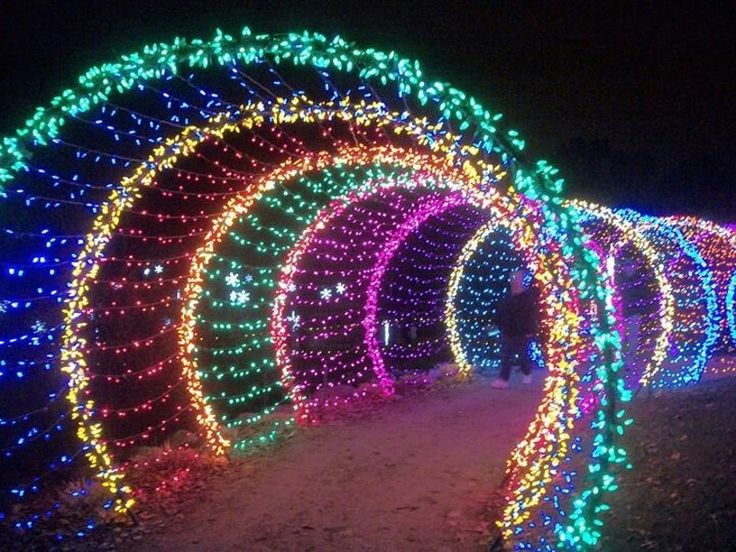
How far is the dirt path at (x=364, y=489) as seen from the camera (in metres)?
5.23

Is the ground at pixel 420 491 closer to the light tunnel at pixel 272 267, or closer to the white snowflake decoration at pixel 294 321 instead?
the light tunnel at pixel 272 267

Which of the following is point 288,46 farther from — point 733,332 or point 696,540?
point 733,332

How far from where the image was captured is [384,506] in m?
5.84

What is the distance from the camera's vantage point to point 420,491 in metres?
6.19

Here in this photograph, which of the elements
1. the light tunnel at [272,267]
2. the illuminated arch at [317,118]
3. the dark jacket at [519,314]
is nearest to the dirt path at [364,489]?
the light tunnel at [272,267]

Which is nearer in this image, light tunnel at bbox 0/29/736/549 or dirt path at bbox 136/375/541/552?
light tunnel at bbox 0/29/736/549

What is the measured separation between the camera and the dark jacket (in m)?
11.0

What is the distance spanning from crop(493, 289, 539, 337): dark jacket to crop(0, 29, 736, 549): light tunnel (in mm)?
999

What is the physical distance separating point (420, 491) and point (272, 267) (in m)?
4.16

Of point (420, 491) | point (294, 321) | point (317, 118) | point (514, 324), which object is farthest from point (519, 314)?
point (317, 118)

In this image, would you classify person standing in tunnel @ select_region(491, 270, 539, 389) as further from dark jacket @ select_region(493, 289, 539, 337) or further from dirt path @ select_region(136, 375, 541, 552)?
dirt path @ select_region(136, 375, 541, 552)

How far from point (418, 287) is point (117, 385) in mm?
9851

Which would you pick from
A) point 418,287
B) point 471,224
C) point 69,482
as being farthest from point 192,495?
point 418,287

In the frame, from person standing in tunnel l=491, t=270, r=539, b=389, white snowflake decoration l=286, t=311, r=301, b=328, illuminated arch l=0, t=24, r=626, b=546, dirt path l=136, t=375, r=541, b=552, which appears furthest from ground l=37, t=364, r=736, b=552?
person standing in tunnel l=491, t=270, r=539, b=389
